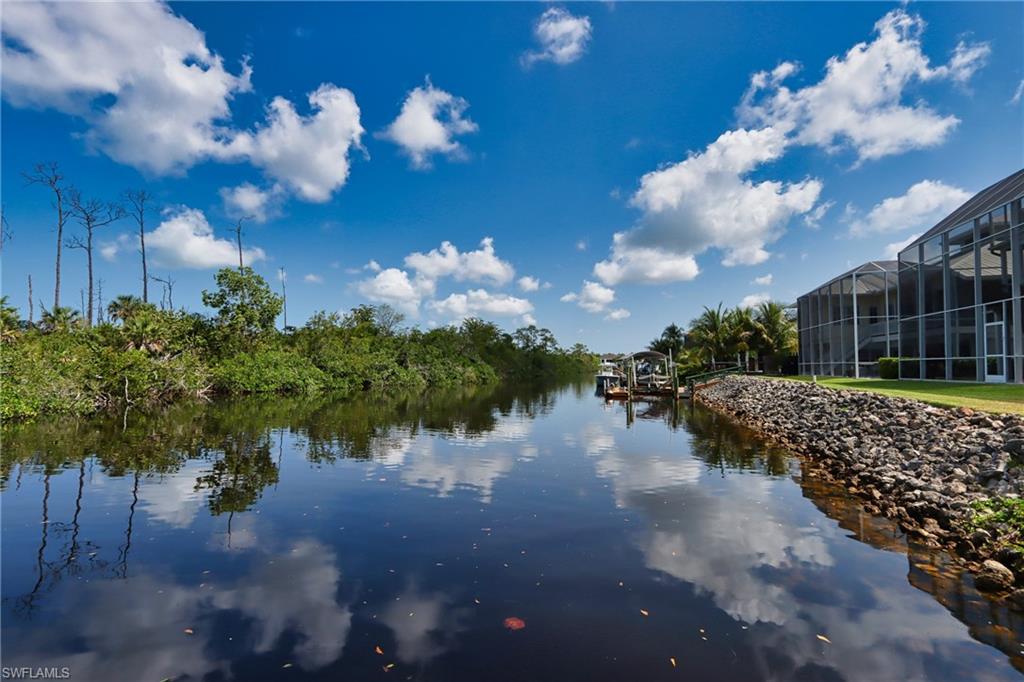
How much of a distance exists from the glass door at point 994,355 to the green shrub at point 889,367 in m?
5.99

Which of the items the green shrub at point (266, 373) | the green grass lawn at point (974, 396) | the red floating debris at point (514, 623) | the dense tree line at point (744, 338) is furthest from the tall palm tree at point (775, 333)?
the red floating debris at point (514, 623)

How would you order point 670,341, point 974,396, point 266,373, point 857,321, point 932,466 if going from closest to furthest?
point 932,466 < point 974,396 < point 857,321 < point 266,373 < point 670,341

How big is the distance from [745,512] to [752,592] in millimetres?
3442

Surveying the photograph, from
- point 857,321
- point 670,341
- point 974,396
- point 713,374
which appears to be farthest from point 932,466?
point 670,341

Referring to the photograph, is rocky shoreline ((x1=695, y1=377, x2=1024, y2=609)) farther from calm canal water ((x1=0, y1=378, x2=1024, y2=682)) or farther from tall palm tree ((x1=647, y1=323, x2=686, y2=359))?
tall palm tree ((x1=647, y1=323, x2=686, y2=359))

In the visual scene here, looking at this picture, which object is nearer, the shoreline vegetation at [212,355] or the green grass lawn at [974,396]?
the green grass lawn at [974,396]

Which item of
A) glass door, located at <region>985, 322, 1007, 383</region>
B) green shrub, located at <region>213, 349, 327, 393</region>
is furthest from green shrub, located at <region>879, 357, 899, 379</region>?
green shrub, located at <region>213, 349, 327, 393</region>

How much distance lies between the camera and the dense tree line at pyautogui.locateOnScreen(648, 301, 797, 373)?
4147 centimetres

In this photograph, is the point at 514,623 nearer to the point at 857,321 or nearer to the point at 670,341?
the point at 857,321

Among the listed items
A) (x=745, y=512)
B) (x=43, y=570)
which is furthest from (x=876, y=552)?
(x=43, y=570)

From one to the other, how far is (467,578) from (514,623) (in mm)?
1197

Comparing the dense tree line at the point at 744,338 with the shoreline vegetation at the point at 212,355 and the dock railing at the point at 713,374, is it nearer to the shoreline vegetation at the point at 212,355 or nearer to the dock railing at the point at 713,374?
the dock railing at the point at 713,374

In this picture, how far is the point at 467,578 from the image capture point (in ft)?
20.4

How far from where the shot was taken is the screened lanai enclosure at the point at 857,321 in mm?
25953
